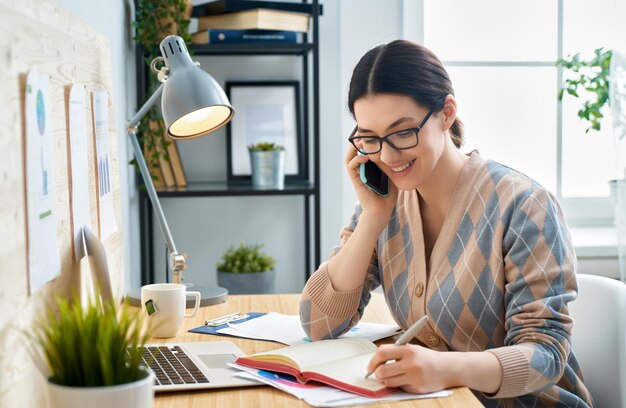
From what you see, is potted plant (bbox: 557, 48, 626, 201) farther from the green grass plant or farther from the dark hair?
the green grass plant

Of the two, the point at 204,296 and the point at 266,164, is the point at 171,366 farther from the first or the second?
the point at 266,164

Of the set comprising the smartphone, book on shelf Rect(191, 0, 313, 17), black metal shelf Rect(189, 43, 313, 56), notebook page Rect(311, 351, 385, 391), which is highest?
book on shelf Rect(191, 0, 313, 17)

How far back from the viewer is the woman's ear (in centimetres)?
155

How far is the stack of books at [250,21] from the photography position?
2633 mm

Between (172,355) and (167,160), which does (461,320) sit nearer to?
(172,355)

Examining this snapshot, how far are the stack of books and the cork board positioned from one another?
1.19 m

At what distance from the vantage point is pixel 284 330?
1631mm

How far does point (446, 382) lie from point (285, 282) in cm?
185

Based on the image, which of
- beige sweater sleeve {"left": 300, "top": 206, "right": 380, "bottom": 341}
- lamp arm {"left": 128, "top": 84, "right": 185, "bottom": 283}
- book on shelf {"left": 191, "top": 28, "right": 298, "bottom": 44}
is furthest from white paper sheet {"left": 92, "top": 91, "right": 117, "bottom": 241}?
book on shelf {"left": 191, "top": 28, "right": 298, "bottom": 44}

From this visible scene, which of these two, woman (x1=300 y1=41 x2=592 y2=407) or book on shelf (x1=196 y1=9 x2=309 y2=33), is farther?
book on shelf (x1=196 y1=9 x2=309 y2=33)

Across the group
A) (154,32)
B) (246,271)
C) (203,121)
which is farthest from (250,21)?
(203,121)

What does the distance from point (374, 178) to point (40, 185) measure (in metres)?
0.72

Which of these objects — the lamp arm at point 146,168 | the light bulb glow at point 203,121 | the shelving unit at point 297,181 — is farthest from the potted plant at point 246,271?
the light bulb glow at point 203,121

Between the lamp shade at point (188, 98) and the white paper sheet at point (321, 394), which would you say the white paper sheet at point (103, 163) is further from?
the white paper sheet at point (321, 394)
